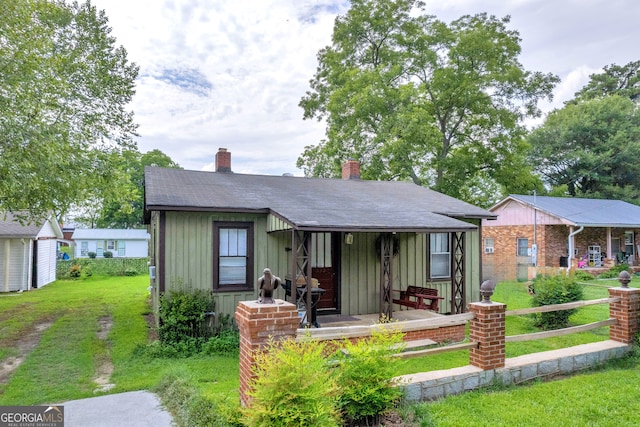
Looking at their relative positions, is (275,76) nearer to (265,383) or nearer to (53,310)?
(53,310)

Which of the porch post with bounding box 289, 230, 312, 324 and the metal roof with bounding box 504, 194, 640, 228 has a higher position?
the metal roof with bounding box 504, 194, 640, 228

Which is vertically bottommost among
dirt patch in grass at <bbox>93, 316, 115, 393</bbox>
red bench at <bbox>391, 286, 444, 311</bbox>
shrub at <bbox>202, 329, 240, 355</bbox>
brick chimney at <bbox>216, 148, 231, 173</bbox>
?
dirt patch in grass at <bbox>93, 316, 115, 393</bbox>

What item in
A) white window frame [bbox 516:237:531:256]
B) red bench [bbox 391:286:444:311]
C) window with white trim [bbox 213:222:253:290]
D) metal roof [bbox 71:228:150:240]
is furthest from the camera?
metal roof [bbox 71:228:150:240]

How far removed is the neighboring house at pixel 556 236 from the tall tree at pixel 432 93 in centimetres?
206

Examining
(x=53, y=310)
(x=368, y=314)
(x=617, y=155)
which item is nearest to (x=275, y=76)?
(x=368, y=314)

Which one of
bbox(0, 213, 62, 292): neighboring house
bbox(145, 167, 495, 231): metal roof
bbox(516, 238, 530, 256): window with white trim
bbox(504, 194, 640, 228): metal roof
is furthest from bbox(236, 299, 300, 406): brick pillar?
bbox(516, 238, 530, 256): window with white trim

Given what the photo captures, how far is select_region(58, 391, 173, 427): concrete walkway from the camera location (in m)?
4.38

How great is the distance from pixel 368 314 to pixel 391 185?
5244mm

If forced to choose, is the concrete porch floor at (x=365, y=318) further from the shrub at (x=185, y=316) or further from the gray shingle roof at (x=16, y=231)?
the gray shingle roof at (x=16, y=231)

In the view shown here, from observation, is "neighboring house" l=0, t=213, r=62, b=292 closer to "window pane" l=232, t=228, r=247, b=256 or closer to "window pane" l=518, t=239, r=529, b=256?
"window pane" l=232, t=228, r=247, b=256

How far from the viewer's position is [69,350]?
7922 mm

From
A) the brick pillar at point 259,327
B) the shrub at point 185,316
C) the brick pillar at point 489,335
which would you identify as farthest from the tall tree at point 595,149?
the brick pillar at point 259,327

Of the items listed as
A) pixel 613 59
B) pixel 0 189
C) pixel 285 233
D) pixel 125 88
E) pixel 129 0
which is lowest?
pixel 285 233
